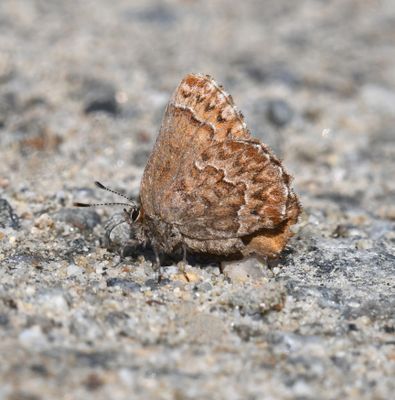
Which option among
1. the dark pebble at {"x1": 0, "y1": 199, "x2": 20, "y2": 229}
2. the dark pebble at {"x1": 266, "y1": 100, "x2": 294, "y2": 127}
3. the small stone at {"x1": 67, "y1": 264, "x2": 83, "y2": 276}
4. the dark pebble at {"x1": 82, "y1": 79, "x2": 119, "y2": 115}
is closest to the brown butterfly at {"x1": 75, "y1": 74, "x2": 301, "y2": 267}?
the small stone at {"x1": 67, "y1": 264, "x2": 83, "y2": 276}

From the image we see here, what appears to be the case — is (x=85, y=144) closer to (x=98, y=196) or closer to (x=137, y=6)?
(x=98, y=196)

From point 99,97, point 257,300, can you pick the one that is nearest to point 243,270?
point 257,300

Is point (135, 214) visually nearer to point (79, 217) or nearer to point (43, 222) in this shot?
point (79, 217)

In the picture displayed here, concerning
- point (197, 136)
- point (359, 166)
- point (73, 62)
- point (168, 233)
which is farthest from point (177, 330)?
point (73, 62)

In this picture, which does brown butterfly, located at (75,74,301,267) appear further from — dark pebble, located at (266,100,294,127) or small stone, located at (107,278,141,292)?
dark pebble, located at (266,100,294,127)

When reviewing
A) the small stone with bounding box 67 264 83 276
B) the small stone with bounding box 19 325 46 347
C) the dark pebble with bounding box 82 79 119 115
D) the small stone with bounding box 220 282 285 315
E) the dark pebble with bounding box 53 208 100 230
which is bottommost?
the small stone with bounding box 19 325 46 347

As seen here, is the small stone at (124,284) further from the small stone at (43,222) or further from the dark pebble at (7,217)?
the dark pebble at (7,217)

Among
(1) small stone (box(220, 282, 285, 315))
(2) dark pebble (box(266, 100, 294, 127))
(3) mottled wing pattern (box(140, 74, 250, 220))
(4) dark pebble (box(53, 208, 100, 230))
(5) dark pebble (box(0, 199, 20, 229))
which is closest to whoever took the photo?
(1) small stone (box(220, 282, 285, 315))
